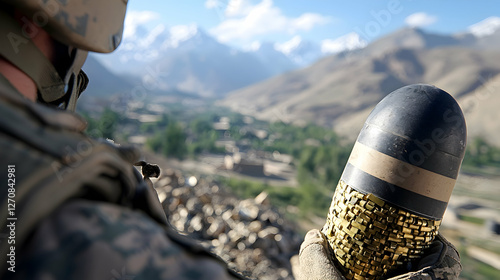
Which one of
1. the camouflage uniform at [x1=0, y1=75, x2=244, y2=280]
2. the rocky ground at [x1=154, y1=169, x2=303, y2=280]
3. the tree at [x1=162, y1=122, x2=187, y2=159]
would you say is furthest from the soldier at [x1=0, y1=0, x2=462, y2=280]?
the tree at [x1=162, y1=122, x2=187, y2=159]

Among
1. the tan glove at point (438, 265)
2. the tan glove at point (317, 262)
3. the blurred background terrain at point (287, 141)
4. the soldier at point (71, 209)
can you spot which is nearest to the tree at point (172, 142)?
the blurred background terrain at point (287, 141)

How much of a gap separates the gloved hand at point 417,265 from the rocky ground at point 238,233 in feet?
13.3

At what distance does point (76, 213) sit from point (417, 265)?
5.03 feet

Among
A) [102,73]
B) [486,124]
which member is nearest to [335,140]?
[486,124]

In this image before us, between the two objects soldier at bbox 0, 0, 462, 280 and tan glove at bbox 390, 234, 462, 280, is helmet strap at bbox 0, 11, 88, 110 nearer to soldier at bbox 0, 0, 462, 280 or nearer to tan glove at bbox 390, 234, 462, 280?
soldier at bbox 0, 0, 462, 280

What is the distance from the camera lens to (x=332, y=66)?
336 feet

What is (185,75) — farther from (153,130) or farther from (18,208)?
(18,208)

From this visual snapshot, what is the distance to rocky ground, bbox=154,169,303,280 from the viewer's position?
6.32 m

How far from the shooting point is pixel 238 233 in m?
7.14

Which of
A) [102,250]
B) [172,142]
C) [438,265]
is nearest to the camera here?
[102,250]

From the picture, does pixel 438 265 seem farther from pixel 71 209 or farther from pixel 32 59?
pixel 32 59

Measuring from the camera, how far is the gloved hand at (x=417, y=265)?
5.30 ft

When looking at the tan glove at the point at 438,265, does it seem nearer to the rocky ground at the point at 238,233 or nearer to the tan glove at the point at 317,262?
the tan glove at the point at 317,262

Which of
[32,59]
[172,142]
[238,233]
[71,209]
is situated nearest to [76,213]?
[71,209]
